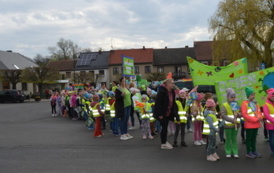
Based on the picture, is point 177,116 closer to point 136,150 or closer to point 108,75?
point 136,150

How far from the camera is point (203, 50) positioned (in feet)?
→ 189

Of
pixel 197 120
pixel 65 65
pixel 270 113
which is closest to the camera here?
pixel 270 113

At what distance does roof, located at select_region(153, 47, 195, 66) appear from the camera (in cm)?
5828

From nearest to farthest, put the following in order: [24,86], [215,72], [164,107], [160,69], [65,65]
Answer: [164,107]
[215,72]
[24,86]
[160,69]
[65,65]

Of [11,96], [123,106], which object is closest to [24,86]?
[11,96]

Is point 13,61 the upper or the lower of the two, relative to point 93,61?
lower

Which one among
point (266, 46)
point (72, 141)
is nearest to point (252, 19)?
point (266, 46)

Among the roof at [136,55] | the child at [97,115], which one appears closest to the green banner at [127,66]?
the child at [97,115]

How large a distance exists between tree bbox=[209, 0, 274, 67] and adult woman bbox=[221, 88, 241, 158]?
666 inches

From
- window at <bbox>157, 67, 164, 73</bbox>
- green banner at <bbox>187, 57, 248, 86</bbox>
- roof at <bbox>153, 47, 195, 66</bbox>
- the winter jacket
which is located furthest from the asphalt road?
roof at <bbox>153, 47, 195, 66</bbox>

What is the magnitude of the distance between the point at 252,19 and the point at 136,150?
17931mm

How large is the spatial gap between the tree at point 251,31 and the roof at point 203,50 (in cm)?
3188

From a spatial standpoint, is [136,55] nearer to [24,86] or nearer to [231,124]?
[24,86]

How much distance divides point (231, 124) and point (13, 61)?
54697 mm
